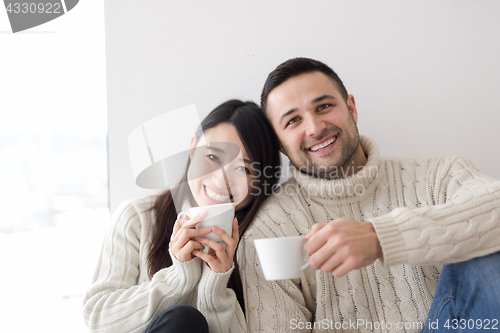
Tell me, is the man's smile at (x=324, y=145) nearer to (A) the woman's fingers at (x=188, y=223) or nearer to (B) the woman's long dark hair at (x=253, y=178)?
(B) the woman's long dark hair at (x=253, y=178)

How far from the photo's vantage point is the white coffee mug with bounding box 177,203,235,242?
0.93 m

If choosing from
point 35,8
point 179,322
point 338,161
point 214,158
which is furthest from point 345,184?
point 35,8

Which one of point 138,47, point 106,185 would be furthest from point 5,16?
point 106,185

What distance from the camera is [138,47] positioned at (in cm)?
160

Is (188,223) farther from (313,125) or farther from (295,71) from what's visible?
(295,71)

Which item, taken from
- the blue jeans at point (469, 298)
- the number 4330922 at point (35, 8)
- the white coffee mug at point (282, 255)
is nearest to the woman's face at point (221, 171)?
the white coffee mug at point (282, 255)

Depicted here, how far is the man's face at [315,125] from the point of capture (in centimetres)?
124

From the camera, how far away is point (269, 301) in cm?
105

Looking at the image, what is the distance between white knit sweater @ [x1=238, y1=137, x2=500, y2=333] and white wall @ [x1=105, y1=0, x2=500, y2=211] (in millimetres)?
372

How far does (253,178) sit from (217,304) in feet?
1.47

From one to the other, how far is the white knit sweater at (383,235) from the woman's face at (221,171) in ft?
0.38

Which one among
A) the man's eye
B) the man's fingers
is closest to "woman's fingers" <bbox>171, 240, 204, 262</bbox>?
the man's fingers

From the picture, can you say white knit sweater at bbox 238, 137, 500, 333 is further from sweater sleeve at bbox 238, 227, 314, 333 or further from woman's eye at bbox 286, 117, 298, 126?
woman's eye at bbox 286, 117, 298, 126

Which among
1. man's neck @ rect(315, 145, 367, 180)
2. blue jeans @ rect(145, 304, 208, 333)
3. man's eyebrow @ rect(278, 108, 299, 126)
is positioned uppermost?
man's eyebrow @ rect(278, 108, 299, 126)
